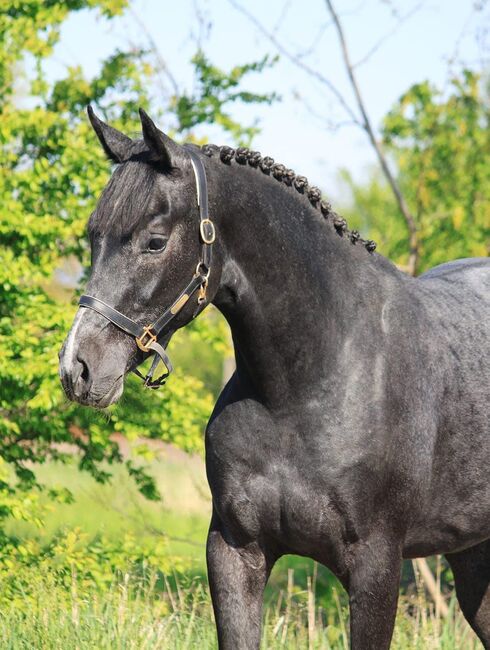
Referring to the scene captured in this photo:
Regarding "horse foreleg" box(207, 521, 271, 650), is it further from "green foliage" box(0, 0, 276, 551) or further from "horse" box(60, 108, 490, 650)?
"green foliage" box(0, 0, 276, 551)

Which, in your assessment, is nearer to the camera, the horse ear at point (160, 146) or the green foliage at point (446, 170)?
the horse ear at point (160, 146)

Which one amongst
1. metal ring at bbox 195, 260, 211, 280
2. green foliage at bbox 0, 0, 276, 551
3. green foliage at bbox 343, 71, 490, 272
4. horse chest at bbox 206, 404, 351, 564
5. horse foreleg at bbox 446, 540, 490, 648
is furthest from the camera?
green foliage at bbox 343, 71, 490, 272

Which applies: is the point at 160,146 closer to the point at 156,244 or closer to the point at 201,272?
the point at 156,244

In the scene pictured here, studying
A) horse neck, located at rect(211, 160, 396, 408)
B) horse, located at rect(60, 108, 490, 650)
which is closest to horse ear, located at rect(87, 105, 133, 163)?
horse, located at rect(60, 108, 490, 650)

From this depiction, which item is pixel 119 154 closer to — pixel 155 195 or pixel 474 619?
pixel 155 195

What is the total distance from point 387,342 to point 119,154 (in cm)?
113

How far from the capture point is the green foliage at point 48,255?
18.1 ft

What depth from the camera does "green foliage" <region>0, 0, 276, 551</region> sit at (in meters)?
5.50

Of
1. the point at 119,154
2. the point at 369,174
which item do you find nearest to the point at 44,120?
the point at 119,154

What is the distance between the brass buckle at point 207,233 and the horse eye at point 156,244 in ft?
0.43

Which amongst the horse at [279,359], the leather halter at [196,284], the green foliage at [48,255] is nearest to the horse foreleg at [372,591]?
the horse at [279,359]

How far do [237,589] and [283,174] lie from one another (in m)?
1.46

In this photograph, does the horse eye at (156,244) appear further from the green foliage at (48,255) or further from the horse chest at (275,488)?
the green foliage at (48,255)

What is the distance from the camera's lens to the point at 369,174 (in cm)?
2369
